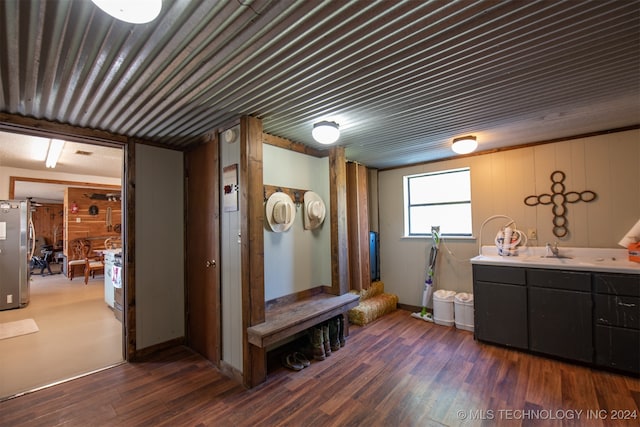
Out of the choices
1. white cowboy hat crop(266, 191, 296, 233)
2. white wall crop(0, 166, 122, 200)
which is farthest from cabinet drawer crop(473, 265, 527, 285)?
white wall crop(0, 166, 122, 200)

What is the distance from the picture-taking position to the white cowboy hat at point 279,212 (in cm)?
294

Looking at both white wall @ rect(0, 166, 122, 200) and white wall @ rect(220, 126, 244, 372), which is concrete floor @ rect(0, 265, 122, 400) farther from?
white wall @ rect(0, 166, 122, 200)

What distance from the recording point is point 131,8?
1086mm

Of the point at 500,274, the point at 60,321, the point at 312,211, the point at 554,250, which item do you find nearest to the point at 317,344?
the point at 312,211

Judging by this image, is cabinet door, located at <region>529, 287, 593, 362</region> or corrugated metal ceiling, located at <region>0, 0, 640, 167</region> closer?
corrugated metal ceiling, located at <region>0, 0, 640, 167</region>

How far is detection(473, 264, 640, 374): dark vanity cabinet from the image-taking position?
2.53 meters

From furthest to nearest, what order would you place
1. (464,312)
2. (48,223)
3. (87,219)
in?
(48,223)
(87,219)
(464,312)

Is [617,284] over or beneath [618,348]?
over

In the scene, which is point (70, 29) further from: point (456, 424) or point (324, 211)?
point (456, 424)

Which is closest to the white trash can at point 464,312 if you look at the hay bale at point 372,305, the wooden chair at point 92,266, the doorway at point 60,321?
the hay bale at point 372,305

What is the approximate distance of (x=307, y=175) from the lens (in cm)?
354

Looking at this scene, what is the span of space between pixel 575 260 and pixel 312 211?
3.00 m

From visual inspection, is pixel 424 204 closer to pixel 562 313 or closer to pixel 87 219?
pixel 562 313

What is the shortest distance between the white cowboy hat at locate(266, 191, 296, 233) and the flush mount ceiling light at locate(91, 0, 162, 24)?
1969mm
